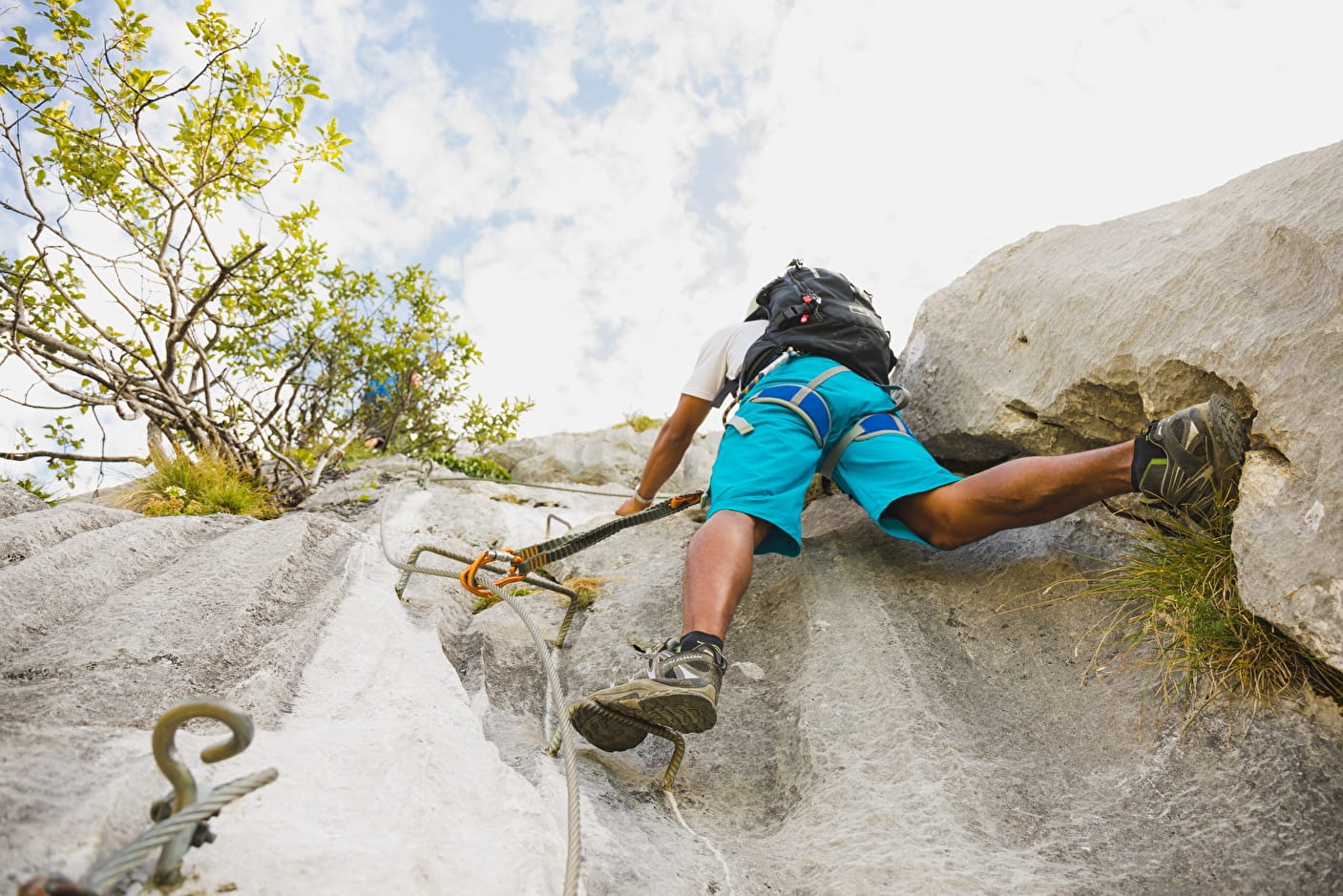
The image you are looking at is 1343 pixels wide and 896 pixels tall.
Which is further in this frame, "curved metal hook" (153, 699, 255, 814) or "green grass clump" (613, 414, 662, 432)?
"green grass clump" (613, 414, 662, 432)

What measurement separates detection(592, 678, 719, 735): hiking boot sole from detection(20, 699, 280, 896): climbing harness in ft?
3.63

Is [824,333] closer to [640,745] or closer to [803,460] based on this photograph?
[803,460]

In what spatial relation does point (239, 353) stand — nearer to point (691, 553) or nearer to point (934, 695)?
point (691, 553)

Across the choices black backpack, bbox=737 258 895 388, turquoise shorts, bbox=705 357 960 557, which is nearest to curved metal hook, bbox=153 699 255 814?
turquoise shorts, bbox=705 357 960 557

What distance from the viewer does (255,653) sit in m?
2.61

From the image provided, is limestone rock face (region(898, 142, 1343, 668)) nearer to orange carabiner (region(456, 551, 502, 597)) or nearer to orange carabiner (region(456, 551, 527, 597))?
orange carabiner (region(456, 551, 527, 597))

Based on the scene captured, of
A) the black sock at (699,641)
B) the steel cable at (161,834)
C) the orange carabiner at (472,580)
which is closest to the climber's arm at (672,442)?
the orange carabiner at (472,580)

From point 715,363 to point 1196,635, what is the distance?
2.71 metres

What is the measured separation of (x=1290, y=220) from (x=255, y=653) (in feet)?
13.2

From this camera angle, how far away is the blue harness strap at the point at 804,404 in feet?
11.5

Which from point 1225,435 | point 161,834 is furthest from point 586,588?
point 1225,435

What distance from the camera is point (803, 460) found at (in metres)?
3.36

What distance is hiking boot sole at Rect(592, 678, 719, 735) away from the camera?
2314mm

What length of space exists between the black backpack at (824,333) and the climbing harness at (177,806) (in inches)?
120
